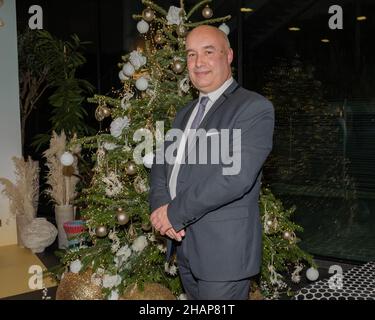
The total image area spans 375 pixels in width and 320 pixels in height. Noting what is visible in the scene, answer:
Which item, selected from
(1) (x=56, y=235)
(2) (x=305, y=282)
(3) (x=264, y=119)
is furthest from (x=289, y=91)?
(3) (x=264, y=119)

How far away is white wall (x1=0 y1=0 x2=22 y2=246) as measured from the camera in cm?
541

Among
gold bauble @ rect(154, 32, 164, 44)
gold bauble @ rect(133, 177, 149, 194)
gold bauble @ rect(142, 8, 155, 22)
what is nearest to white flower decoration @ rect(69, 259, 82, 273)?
gold bauble @ rect(133, 177, 149, 194)

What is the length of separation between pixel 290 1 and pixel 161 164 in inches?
137

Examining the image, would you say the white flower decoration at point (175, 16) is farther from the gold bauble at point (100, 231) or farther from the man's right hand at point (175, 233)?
the man's right hand at point (175, 233)

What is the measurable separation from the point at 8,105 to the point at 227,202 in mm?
4340

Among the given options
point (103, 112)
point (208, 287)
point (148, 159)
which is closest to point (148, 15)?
point (103, 112)

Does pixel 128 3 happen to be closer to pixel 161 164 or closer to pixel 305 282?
pixel 305 282

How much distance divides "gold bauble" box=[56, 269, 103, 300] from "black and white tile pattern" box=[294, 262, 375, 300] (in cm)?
133

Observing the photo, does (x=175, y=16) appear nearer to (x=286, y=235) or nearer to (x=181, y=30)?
(x=181, y=30)

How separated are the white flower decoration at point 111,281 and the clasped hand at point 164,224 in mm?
1067

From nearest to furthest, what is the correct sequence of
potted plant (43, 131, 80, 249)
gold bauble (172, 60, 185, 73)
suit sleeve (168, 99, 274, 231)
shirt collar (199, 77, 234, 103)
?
suit sleeve (168, 99, 274, 231) < shirt collar (199, 77, 234, 103) < gold bauble (172, 60, 185, 73) < potted plant (43, 131, 80, 249)

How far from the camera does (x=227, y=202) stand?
184 centimetres

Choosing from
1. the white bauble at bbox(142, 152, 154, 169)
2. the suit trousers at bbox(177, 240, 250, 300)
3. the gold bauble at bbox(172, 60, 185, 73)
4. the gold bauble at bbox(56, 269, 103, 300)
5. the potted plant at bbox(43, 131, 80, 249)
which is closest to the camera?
the suit trousers at bbox(177, 240, 250, 300)

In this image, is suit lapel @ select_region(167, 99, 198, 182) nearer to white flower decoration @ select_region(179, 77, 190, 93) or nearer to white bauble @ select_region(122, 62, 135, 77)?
white flower decoration @ select_region(179, 77, 190, 93)
